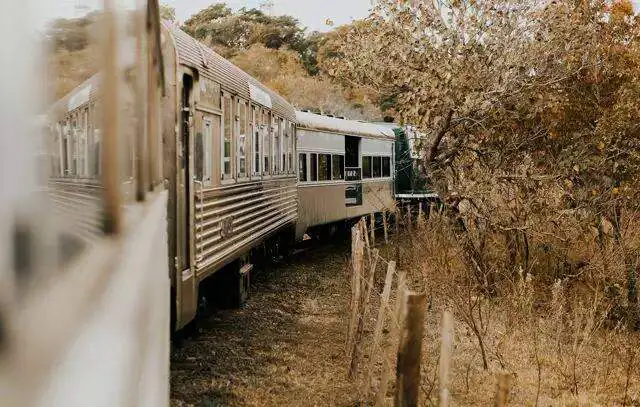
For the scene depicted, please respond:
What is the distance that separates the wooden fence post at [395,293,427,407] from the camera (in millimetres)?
4531

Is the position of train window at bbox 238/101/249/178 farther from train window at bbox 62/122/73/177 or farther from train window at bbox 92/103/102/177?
train window at bbox 62/122/73/177

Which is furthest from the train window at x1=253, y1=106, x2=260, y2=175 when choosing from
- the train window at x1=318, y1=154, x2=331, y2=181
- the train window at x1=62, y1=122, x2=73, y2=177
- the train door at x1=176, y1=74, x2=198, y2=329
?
the train window at x1=62, y1=122, x2=73, y2=177

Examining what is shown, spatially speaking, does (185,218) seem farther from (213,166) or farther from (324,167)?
(324,167)

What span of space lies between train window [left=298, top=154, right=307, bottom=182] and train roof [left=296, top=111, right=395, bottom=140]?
554mm

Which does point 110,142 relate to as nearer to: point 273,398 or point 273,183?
point 273,398

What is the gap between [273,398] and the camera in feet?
22.7

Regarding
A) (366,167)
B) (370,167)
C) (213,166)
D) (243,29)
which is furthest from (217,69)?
(243,29)

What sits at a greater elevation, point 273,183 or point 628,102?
point 628,102

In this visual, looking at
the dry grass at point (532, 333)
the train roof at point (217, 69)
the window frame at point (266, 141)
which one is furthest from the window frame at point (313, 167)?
the window frame at point (266, 141)

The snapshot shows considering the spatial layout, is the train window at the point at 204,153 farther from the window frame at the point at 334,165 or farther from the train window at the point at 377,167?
the train window at the point at 377,167

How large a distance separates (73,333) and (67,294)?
5 centimetres

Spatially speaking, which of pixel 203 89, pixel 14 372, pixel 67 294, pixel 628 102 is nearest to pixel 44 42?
pixel 67 294

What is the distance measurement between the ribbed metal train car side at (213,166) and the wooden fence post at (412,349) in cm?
262

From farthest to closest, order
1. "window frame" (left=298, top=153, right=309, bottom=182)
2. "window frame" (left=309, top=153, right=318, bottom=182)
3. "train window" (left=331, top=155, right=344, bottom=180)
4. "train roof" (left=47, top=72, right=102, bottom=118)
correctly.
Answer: "train window" (left=331, top=155, right=344, bottom=180) → "window frame" (left=309, top=153, right=318, bottom=182) → "window frame" (left=298, top=153, right=309, bottom=182) → "train roof" (left=47, top=72, right=102, bottom=118)
